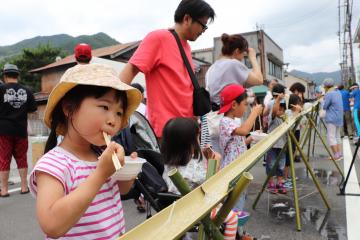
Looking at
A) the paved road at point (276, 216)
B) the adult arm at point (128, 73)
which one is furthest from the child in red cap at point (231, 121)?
the adult arm at point (128, 73)

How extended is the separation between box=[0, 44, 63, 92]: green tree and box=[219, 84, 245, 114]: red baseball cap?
113 ft

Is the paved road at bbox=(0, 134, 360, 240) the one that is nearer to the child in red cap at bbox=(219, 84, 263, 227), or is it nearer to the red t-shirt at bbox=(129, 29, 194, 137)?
the child in red cap at bbox=(219, 84, 263, 227)

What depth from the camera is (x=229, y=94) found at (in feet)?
10.4

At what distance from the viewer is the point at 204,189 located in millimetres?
1201

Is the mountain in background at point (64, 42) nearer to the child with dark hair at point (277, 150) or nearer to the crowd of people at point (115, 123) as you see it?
the child with dark hair at point (277, 150)

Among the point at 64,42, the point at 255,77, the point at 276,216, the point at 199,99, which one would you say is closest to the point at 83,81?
the point at 199,99

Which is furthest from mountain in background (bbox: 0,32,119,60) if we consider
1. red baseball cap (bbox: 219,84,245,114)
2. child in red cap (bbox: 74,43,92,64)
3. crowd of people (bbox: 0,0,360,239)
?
red baseball cap (bbox: 219,84,245,114)

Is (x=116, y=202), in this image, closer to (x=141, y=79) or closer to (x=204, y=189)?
(x=204, y=189)

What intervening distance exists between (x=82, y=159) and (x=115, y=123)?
0.71ft

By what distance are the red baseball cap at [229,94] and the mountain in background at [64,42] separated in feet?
399

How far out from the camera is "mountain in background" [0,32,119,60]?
130 m

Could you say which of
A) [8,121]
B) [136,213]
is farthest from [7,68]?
[136,213]

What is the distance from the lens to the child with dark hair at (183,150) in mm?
2230

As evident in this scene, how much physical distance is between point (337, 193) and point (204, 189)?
4.10 metres
